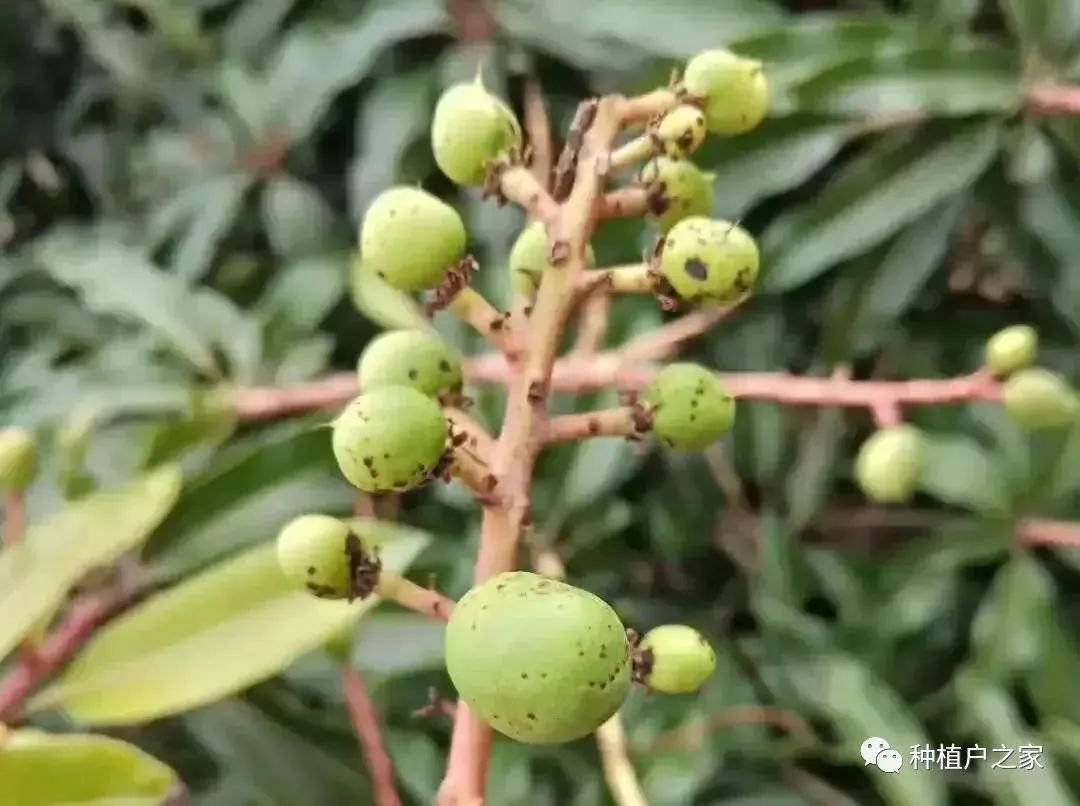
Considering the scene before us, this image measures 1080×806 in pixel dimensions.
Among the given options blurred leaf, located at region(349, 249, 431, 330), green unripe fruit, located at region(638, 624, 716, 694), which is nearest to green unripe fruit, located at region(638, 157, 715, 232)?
green unripe fruit, located at region(638, 624, 716, 694)

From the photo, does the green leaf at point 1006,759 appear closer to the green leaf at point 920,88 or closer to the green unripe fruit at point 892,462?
the green unripe fruit at point 892,462

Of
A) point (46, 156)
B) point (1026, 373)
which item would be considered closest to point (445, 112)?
point (1026, 373)

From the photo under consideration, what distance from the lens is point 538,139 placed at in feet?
2.18

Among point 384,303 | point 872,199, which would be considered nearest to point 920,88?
point 872,199

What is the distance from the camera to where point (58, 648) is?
1.92ft

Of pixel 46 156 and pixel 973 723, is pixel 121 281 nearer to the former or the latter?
pixel 46 156

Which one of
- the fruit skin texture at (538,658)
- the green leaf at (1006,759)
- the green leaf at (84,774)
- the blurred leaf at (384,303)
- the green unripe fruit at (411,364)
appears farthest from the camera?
the blurred leaf at (384,303)

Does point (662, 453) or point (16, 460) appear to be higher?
point (16, 460)

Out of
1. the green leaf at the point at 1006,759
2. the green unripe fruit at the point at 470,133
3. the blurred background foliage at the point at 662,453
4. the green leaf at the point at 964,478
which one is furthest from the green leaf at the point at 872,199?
the green unripe fruit at the point at 470,133

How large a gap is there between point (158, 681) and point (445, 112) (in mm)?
339

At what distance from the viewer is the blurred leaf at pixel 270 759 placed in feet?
2.11

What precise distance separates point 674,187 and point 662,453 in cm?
43

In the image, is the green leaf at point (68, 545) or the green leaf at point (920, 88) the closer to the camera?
the green leaf at point (68, 545)

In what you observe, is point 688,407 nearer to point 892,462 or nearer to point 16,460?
point 892,462
